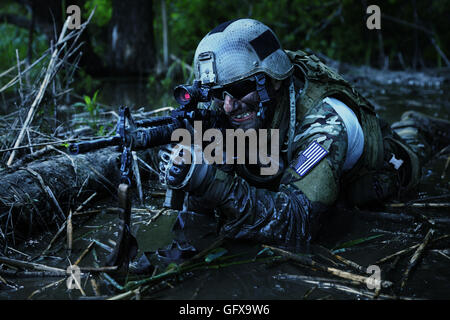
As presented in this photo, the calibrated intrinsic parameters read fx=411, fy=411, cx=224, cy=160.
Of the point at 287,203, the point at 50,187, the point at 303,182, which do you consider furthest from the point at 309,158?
the point at 50,187

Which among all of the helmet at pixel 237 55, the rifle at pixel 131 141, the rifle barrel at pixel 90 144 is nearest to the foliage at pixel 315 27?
the helmet at pixel 237 55

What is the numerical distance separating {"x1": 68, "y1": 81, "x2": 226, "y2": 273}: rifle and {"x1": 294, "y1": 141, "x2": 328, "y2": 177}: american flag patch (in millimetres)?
604

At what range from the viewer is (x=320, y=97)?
284cm

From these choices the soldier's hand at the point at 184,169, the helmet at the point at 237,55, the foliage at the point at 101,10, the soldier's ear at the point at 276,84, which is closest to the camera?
the soldier's hand at the point at 184,169

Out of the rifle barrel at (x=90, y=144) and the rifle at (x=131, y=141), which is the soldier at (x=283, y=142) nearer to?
the rifle at (x=131, y=141)

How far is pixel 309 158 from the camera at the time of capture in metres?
2.58

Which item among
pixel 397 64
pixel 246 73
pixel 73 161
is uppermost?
pixel 397 64

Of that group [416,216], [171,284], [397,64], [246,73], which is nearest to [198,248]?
[171,284]

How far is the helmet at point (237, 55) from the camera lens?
8.92ft

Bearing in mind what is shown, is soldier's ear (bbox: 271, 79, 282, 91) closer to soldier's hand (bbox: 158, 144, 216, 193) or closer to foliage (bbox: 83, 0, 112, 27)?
soldier's hand (bbox: 158, 144, 216, 193)

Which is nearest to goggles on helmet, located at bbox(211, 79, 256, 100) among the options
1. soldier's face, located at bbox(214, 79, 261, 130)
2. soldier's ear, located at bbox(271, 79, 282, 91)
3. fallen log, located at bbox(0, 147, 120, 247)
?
soldier's face, located at bbox(214, 79, 261, 130)

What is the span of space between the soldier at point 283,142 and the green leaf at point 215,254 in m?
0.14

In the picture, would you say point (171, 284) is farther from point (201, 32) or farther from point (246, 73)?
point (201, 32)
